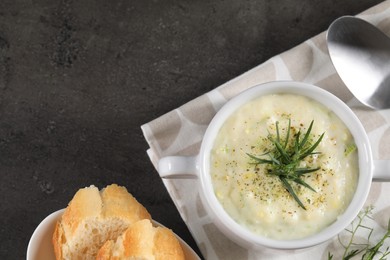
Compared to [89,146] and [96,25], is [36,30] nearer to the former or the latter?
[96,25]

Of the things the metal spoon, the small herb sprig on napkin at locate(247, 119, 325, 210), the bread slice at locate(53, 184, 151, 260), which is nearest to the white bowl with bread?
the bread slice at locate(53, 184, 151, 260)

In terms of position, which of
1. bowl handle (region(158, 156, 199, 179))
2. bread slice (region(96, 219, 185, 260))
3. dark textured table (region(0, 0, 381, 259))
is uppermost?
dark textured table (region(0, 0, 381, 259))

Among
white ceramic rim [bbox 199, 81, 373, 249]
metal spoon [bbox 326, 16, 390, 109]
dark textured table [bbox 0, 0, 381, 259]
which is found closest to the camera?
white ceramic rim [bbox 199, 81, 373, 249]

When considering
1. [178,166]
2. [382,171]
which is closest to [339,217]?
[382,171]

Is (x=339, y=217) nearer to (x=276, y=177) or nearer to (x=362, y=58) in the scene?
(x=276, y=177)

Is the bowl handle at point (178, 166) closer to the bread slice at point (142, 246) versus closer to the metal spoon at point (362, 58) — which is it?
the bread slice at point (142, 246)

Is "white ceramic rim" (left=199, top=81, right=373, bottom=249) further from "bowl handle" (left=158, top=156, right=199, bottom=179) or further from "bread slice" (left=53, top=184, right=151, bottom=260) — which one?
"bread slice" (left=53, top=184, right=151, bottom=260)
